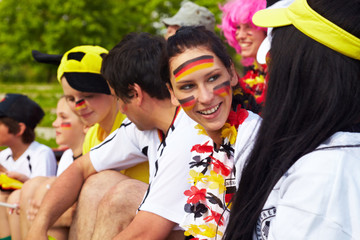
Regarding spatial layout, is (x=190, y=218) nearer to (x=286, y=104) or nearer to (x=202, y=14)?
(x=286, y=104)

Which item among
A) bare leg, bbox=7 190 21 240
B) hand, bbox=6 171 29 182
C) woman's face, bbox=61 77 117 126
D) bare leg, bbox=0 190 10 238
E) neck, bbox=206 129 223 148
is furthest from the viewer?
hand, bbox=6 171 29 182

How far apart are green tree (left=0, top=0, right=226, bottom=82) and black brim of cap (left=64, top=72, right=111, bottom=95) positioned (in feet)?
110

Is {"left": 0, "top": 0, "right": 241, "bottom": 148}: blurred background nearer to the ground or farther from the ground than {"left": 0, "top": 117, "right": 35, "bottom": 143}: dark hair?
nearer to the ground

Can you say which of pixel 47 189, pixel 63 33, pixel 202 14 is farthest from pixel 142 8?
pixel 47 189

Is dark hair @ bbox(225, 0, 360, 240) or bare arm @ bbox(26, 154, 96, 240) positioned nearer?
dark hair @ bbox(225, 0, 360, 240)

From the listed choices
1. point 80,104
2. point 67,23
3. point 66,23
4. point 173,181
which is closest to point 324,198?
point 173,181

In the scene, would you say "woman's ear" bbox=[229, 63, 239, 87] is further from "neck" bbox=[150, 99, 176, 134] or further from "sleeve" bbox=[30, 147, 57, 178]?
"sleeve" bbox=[30, 147, 57, 178]

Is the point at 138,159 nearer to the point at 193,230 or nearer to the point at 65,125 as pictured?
the point at 193,230

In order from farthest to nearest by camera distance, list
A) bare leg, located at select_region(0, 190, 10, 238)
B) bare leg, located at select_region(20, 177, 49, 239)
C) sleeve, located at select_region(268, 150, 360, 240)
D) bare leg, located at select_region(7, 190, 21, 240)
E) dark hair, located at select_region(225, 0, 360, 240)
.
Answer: bare leg, located at select_region(0, 190, 10, 238), bare leg, located at select_region(7, 190, 21, 240), bare leg, located at select_region(20, 177, 49, 239), dark hair, located at select_region(225, 0, 360, 240), sleeve, located at select_region(268, 150, 360, 240)

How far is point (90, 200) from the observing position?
9.54 ft

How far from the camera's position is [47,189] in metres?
3.35

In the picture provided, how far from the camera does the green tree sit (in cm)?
3791

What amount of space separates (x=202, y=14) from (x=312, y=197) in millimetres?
4528

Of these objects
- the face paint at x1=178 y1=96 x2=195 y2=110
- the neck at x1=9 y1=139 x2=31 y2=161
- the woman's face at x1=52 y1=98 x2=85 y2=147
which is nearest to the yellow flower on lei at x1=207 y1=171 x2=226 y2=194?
the face paint at x1=178 y1=96 x2=195 y2=110
